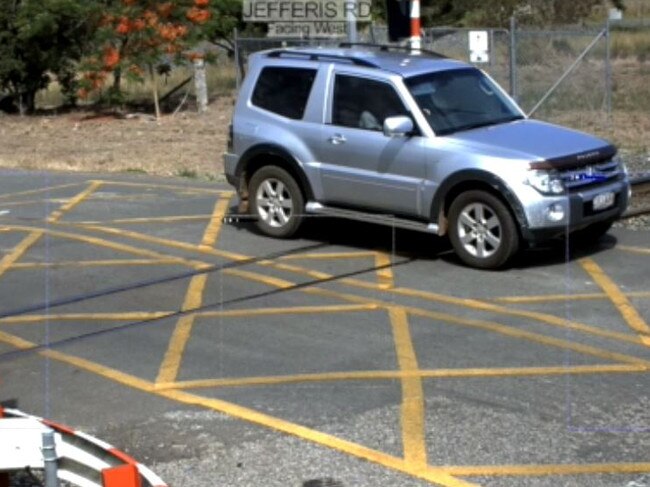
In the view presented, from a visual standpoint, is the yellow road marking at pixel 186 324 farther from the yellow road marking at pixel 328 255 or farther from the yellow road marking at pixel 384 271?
the yellow road marking at pixel 384 271

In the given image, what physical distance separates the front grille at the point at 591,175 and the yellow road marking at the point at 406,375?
3193 millimetres

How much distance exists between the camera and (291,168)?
43.6 ft

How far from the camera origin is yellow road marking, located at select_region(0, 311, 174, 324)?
10.4 meters

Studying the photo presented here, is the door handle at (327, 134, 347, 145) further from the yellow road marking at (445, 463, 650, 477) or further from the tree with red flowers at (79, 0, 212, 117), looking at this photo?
the tree with red flowers at (79, 0, 212, 117)

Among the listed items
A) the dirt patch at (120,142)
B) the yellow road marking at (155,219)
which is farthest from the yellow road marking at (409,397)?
the dirt patch at (120,142)

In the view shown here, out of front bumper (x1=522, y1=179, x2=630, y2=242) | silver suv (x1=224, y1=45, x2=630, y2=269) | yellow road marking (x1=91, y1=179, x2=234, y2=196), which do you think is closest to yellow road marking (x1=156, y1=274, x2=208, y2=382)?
silver suv (x1=224, y1=45, x2=630, y2=269)

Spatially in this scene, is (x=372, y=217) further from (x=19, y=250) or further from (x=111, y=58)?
(x=111, y=58)

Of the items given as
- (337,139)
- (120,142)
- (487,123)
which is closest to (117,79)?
(120,142)

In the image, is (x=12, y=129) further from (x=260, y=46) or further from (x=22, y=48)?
(x=260, y=46)

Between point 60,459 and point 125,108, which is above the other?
point 60,459

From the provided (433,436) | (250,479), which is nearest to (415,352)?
(433,436)

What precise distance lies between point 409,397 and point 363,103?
519 cm

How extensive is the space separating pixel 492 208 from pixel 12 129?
18452 millimetres

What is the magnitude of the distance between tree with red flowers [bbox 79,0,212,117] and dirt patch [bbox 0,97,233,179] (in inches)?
40.7
